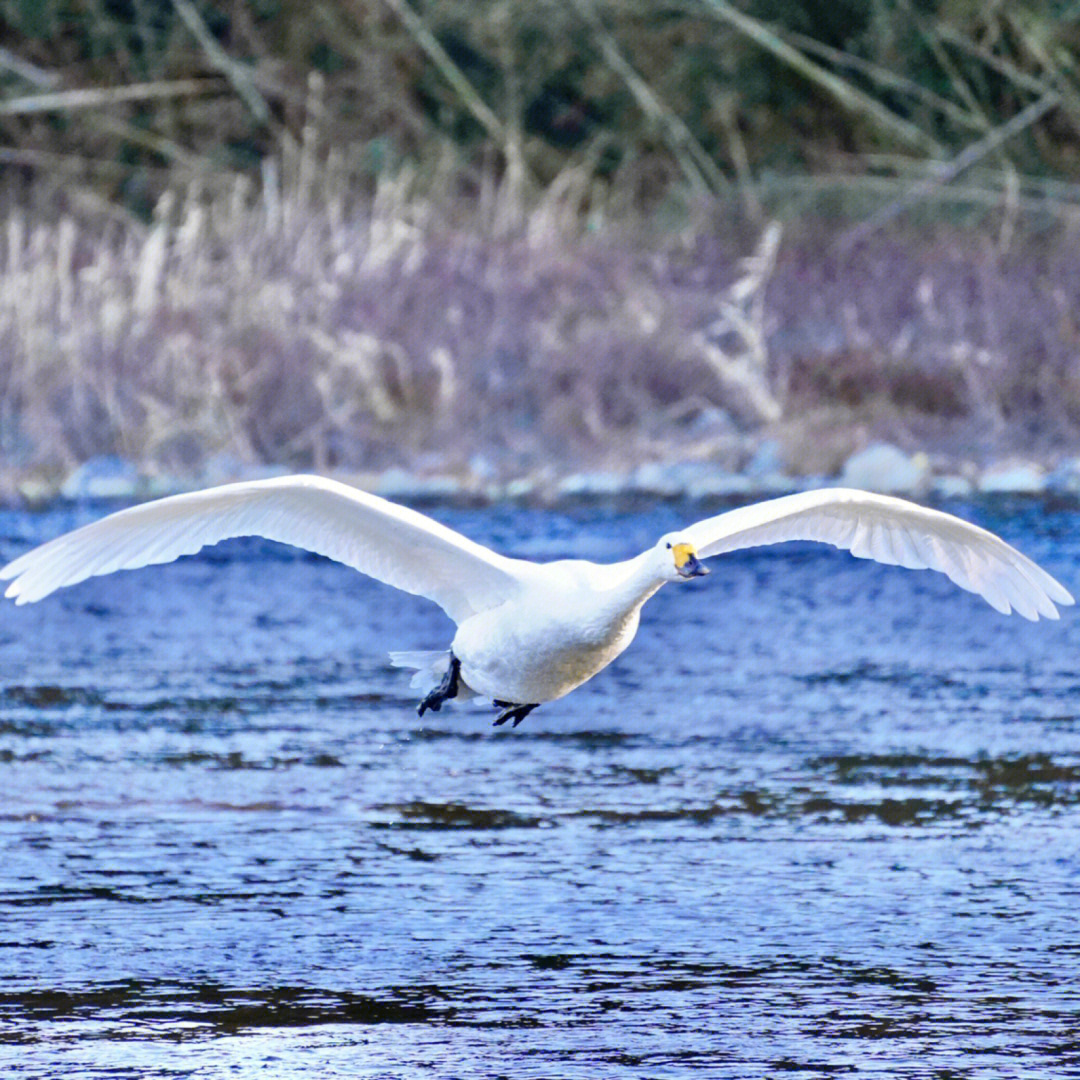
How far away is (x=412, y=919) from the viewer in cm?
724

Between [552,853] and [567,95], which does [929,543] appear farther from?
[567,95]

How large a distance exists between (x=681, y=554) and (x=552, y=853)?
1.70 m

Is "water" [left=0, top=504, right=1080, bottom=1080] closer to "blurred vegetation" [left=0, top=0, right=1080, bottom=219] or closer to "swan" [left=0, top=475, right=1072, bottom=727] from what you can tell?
"swan" [left=0, top=475, right=1072, bottom=727]

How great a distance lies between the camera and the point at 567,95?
81.9 ft

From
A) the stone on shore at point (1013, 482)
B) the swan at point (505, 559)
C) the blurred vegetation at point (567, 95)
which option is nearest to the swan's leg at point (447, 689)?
the swan at point (505, 559)

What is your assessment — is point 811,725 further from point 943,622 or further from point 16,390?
point 16,390

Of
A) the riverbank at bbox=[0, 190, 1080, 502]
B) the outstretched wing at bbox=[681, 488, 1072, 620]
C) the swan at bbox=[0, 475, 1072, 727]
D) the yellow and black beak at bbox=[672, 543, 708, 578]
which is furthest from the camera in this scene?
the riverbank at bbox=[0, 190, 1080, 502]

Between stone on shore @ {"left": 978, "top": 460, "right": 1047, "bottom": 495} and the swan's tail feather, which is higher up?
stone on shore @ {"left": 978, "top": 460, "right": 1047, "bottom": 495}

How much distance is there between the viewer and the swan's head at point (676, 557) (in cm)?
658

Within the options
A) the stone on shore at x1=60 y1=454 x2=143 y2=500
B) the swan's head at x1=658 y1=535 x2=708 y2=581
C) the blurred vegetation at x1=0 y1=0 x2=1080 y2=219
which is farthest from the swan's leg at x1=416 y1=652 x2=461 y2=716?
the blurred vegetation at x1=0 y1=0 x2=1080 y2=219

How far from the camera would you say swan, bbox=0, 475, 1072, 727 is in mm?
6984

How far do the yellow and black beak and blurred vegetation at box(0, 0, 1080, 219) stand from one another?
45.9 ft

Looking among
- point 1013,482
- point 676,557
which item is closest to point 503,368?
point 1013,482

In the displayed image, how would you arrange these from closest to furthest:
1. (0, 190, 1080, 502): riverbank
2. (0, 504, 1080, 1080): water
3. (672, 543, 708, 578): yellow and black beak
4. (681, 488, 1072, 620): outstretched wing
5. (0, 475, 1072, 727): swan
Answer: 1. (0, 504, 1080, 1080): water
2. (672, 543, 708, 578): yellow and black beak
3. (0, 475, 1072, 727): swan
4. (681, 488, 1072, 620): outstretched wing
5. (0, 190, 1080, 502): riverbank
